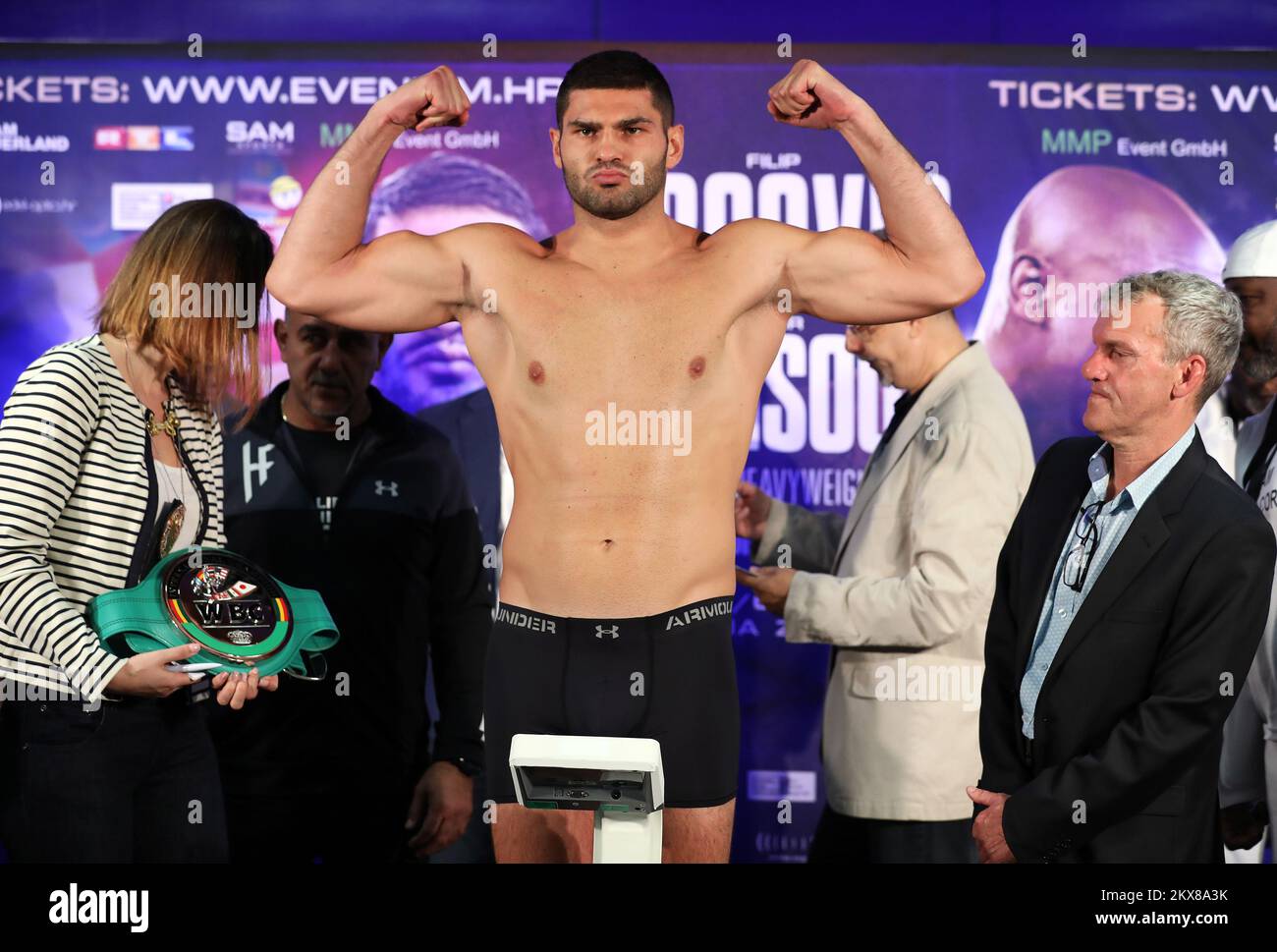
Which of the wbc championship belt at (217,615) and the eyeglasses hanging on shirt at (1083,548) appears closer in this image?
the eyeglasses hanging on shirt at (1083,548)

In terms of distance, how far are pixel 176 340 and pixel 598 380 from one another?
40.0 inches

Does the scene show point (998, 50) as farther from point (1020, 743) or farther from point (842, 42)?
point (1020, 743)

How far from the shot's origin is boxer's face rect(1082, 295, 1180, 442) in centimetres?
317

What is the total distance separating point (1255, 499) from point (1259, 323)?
0.59 m

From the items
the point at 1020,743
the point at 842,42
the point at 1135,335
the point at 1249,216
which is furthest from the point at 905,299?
the point at 1249,216

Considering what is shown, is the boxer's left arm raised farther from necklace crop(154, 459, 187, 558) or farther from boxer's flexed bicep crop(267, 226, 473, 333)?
necklace crop(154, 459, 187, 558)

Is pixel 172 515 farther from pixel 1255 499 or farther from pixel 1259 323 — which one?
pixel 1259 323

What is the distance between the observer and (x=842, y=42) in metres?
4.33

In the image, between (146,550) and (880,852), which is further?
(880,852)

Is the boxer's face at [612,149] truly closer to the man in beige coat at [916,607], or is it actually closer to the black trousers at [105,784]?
the man in beige coat at [916,607]

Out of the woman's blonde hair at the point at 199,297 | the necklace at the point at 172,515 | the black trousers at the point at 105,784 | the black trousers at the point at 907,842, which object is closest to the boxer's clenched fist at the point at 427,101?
the woman's blonde hair at the point at 199,297

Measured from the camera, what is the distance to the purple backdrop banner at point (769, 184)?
4.28 metres

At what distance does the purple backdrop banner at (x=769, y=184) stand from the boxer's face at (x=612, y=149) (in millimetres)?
1053

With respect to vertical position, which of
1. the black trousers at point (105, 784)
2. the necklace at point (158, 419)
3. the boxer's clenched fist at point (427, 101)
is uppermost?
the boxer's clenched fist at point (427, 101)
